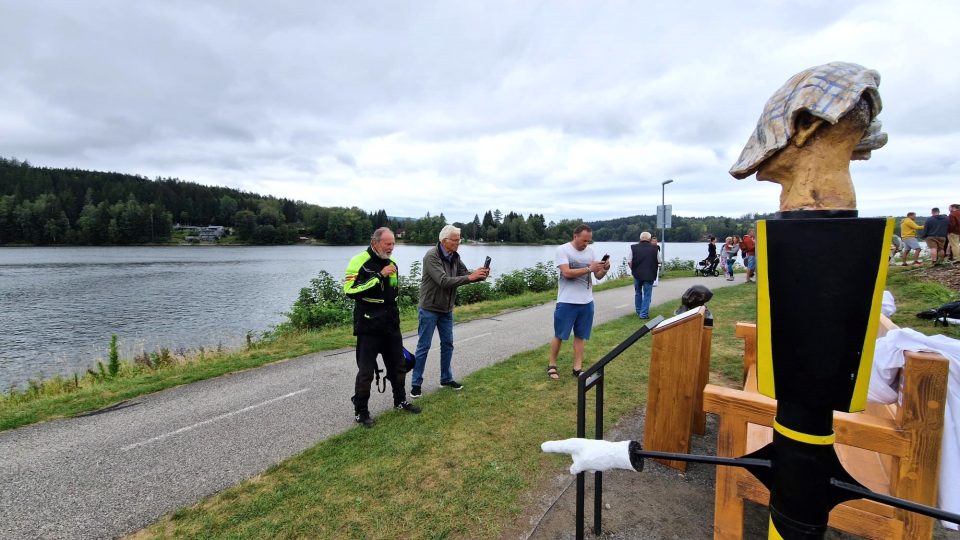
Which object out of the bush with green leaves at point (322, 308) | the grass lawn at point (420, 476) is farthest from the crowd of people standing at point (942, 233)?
the bush with green leaves at point (322, 308)

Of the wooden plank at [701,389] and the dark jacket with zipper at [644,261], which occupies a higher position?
the dark jacket with zipper at [644,261]

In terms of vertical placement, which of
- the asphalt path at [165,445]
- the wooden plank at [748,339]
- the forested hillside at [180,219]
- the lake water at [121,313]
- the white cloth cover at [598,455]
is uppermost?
the forested hillside at [180,219]

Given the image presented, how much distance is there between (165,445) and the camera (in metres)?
4.27

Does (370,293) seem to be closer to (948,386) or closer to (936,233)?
(948,386)

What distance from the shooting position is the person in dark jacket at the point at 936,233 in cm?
1157

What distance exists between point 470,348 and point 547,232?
238 ft

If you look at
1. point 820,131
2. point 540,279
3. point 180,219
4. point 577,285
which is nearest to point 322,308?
point 577,285

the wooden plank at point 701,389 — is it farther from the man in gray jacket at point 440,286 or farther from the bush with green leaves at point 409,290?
the bush with green leaves at point 409,290

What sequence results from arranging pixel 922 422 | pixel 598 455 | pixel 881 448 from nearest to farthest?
1. pixel 598 455
2. pixel 922 422
3. pixel 881 448

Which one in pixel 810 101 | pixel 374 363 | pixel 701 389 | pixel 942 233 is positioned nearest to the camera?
pixel 810 101

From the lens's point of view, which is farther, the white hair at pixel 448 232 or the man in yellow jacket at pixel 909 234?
the man in yellow jacket at pixel 909 234

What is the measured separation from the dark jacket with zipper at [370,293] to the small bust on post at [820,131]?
3709 mm

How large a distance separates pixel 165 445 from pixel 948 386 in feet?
18.8

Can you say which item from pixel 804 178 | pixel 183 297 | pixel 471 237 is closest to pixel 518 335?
pixel 804 178
